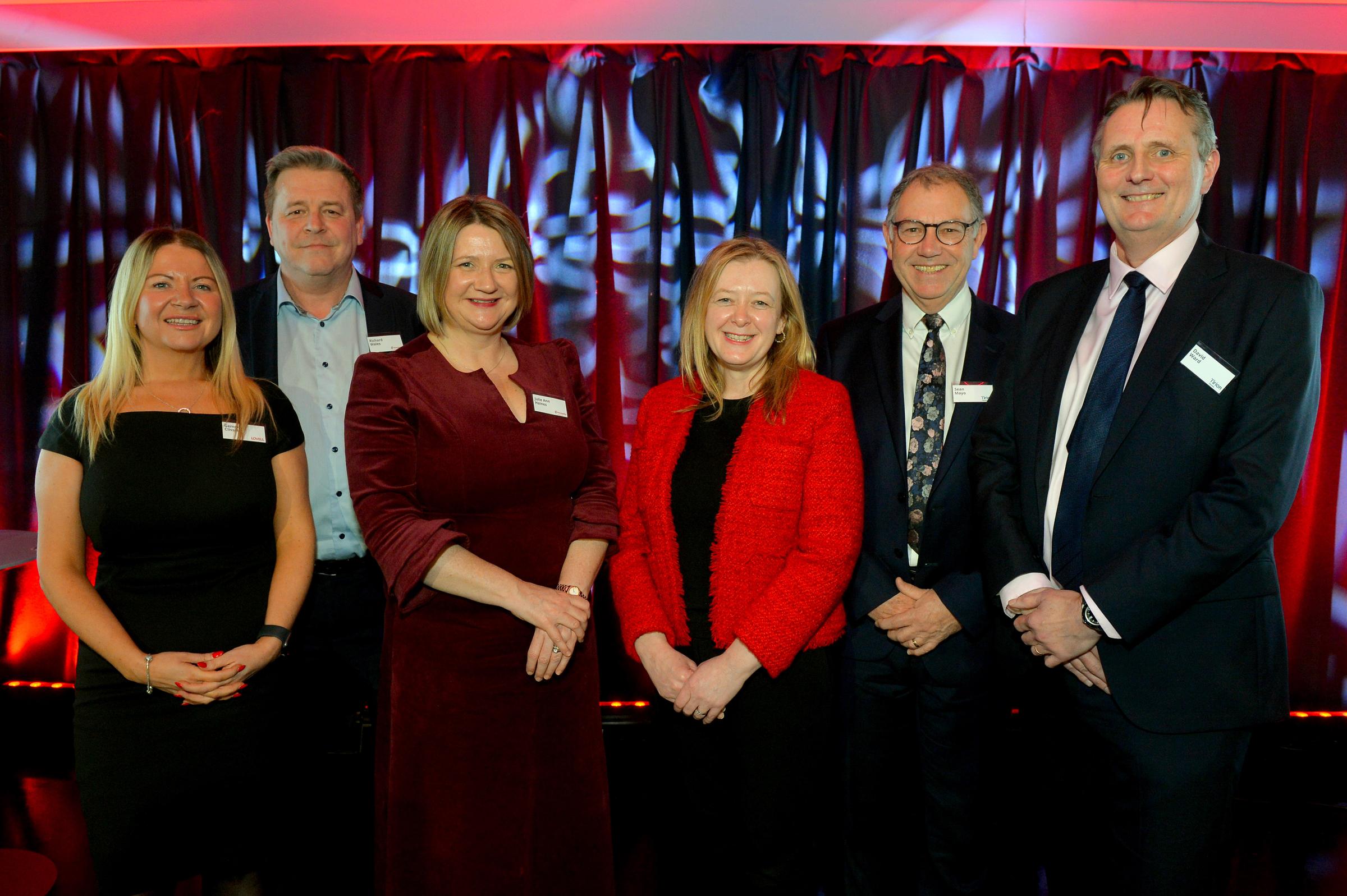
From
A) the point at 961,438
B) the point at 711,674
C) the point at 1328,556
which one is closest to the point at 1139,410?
the point at 961,438

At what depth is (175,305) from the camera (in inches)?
74.5

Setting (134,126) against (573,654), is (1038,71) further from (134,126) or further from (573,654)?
(134,126)

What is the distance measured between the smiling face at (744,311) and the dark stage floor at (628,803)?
1737mm

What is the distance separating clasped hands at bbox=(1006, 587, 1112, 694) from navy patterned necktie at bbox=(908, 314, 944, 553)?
37 cm

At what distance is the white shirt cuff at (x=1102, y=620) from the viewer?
156 centimetres

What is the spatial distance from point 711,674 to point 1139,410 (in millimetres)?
997

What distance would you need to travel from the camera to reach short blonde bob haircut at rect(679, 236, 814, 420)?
187 centimetres

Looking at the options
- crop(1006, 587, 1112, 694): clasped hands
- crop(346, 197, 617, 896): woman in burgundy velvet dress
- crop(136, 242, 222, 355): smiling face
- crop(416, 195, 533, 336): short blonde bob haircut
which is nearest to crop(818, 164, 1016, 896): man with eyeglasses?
crop(1006, 587, 1112, 694): clasped hands

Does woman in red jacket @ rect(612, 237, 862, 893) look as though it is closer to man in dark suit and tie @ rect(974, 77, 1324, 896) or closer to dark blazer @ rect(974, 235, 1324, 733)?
man in dark suit and tie @ rect(974, 77, 1324, 896)

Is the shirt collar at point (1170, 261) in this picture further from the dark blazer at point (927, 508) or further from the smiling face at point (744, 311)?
the smiling face at point (744, 311)

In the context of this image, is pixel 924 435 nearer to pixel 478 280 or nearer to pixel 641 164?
pixel 478 280

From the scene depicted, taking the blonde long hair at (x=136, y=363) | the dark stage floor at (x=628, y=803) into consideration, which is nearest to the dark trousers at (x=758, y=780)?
the dark stage floor at (x=628, y=803)

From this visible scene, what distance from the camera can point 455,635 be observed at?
5.68 ft

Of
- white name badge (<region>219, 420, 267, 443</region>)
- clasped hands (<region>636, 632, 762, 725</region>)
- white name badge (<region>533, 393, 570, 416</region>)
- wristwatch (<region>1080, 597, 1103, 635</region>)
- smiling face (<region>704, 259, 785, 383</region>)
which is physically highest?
smiling face (<region>704, 259, 785, 383</region>)
